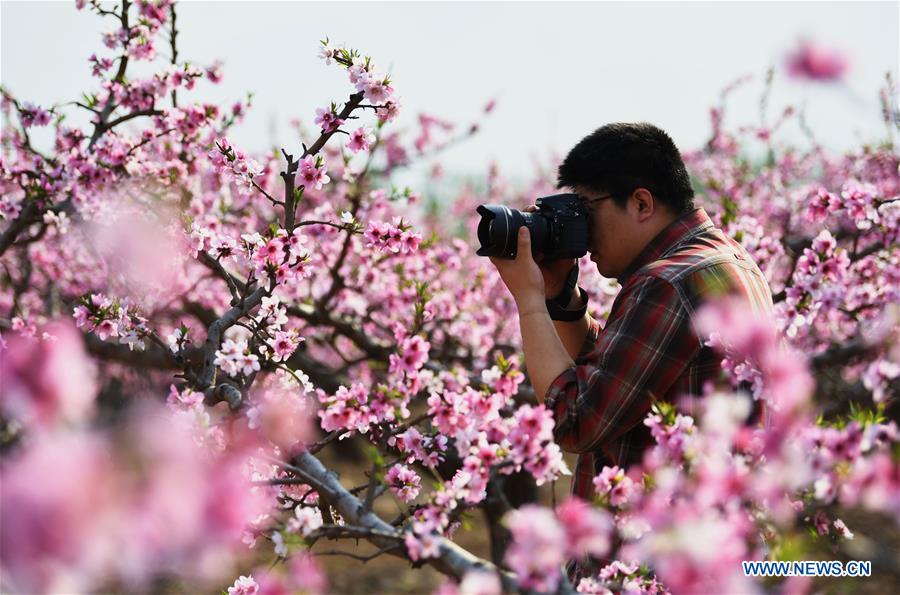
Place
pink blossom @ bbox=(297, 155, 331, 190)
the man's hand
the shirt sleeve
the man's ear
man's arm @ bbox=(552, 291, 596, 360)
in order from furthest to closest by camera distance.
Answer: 1. man's arm @ bbox=(552, 291, 596, 360)
2. pink blossom @ bbox=(297, 155, 331, 190)
3. the man's ear
4. the man's hand
5. the shirt sleeve

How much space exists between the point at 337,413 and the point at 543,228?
0.76m

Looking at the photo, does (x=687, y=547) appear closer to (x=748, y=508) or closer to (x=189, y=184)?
(x=748, y=508)

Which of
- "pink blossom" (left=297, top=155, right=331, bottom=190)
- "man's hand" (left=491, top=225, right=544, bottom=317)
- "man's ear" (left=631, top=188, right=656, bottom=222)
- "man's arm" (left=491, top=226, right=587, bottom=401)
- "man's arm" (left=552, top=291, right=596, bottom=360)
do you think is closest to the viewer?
"man's arm" (left=491, top=226, right=587, bottom=401)

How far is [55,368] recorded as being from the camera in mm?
772

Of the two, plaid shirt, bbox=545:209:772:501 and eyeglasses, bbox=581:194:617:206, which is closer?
plaid shirt, bbox=545:209:772:501

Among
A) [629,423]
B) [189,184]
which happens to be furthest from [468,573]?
[189,184]

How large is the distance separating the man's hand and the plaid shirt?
0.21 meters

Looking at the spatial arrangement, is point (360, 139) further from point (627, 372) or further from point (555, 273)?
point (627, 372)

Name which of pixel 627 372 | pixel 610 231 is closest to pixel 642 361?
pixel 627 372

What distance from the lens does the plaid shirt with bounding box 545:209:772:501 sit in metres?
1.67

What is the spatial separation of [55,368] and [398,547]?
83cm

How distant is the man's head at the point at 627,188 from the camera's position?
206 centimetres

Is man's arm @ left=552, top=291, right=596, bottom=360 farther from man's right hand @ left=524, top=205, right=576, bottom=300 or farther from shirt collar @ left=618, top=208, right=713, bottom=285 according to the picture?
shirt collar @ left=618, top=208, right=713, bottom=285

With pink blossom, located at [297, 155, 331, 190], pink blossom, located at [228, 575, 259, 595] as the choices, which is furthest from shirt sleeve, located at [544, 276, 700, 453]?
pink blossom, located at [297, 155, 331, 190]
